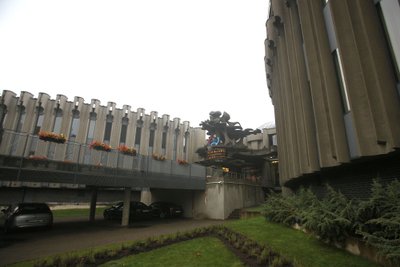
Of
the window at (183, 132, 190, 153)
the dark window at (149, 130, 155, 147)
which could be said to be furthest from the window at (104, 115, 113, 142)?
the window at (183, 132, 190, 153)

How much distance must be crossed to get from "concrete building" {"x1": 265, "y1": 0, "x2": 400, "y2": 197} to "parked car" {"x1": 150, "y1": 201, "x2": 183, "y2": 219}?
17.0 m

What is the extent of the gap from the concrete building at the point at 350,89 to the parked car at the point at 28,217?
1544 centimetres

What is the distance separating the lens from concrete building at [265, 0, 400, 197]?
258 inches

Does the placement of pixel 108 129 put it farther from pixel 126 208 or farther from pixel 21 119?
pixel 126 208

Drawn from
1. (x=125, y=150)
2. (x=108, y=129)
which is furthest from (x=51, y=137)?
(x=108, y=129)

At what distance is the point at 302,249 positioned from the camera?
24.1ft

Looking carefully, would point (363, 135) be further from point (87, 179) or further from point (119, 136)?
point (119, 136)

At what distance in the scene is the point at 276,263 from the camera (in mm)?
6176

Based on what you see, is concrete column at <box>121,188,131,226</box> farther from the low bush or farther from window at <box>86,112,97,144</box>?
window at <box>86,112,97,144</box>

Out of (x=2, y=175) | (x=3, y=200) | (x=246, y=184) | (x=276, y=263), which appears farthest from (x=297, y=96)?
(x=3, y=200)

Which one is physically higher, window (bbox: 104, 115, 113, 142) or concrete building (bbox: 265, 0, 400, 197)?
window (bbox: 104, 115, 113, 142)

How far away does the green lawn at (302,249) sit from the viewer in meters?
5.91

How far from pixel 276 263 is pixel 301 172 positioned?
6.66 metres

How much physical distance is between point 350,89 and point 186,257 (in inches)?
289
